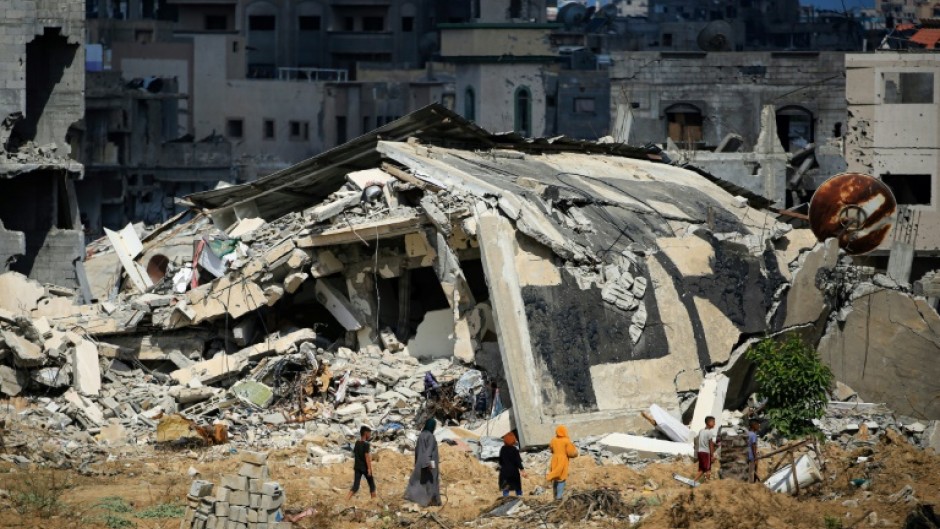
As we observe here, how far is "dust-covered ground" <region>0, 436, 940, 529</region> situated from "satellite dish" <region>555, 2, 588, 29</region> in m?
72.6

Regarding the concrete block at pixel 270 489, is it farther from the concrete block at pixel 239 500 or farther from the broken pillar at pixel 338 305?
the broken pillar at pixel 338 305

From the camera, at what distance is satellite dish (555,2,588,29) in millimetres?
98750

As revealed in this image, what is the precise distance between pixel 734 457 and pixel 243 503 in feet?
19.2

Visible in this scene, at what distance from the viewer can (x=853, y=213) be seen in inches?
1406

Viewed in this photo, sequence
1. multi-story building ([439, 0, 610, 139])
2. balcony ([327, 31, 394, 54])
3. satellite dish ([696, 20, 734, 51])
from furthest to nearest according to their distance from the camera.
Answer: balcony ([327, 31, 394, 54]) < multi-story building ([439, 0, 610, 139]) < satellite dish ([696, 20, 734, 51])

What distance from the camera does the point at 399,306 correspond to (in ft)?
103

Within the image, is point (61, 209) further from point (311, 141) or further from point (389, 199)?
point (311, 141)

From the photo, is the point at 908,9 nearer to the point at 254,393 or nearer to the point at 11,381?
the point at 254,393

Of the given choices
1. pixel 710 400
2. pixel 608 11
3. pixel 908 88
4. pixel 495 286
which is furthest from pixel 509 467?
pixel 608 11

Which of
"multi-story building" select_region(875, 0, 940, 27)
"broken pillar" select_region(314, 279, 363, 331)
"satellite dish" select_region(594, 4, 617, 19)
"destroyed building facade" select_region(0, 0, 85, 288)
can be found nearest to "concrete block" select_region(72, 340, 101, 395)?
"broken pillar" select_region(314, 279, 363, 331)

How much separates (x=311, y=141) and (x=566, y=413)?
56.3 m

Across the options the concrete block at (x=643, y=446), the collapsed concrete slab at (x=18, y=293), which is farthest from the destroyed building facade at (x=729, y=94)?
the concrete block at (x=643, y=446)

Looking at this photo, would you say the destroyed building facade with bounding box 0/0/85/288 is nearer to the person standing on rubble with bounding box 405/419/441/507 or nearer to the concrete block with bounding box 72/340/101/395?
the concrete block with bounding box 72/340/101/395

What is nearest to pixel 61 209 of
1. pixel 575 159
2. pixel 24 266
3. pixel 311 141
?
pixel 24 266
